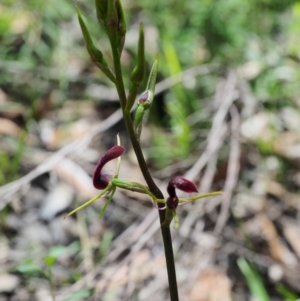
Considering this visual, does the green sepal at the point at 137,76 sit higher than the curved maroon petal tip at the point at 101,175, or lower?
higher

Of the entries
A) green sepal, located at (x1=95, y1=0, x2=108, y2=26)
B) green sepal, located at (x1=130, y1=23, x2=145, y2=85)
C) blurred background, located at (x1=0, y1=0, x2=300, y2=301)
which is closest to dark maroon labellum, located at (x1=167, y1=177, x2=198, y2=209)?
green sepal, located at (x1=130, y1=23, x2=145, y2=85)

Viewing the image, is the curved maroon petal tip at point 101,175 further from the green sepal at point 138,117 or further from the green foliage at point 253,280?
the green foliage at point 253,280

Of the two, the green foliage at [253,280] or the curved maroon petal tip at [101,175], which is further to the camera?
the green foliage at [253,280]

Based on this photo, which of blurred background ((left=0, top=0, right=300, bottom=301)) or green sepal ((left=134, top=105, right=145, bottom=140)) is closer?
green sepal ((left=134, top=105, right=145, bottom=140))

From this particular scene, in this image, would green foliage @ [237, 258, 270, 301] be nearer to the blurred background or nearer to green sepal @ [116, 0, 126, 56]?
the blurred background

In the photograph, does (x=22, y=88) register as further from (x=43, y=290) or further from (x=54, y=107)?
(x=43, y=290)

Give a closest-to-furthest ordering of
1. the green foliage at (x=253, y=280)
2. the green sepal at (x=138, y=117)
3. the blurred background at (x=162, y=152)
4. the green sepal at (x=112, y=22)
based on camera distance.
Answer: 1. the green sepal at (x=112, y=22)
2. the green sepal at (x=138, y=117)
3. the green foliage at (x=253, y=280)
4. the blurred background at (x=162, y=152)

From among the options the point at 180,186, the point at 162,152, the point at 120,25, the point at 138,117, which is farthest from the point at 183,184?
the point at 162,152

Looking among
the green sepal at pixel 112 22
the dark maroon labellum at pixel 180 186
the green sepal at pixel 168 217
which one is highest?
the green sepal at pixel 112 22

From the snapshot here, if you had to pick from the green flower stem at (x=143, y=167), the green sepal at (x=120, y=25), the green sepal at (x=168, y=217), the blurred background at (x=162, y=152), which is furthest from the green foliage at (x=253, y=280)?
the green sepal at (x=120, y=25)
